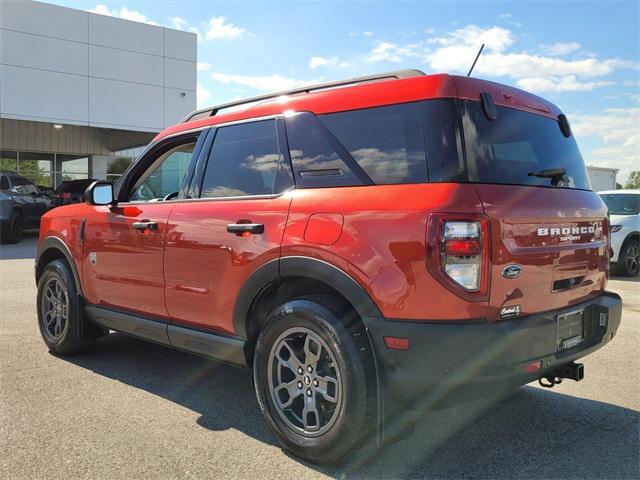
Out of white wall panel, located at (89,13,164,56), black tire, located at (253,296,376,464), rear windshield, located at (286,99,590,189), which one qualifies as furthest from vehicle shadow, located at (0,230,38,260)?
rear windshield, located at (286,99,590,189)

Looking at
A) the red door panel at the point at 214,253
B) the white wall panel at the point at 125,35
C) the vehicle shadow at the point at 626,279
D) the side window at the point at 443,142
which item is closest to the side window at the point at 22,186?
the white wall panel at the point at 125,35

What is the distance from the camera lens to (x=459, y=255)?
98.7 inches

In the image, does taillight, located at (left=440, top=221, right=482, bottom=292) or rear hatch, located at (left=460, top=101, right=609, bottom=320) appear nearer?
taillight, located at (left=440, top=221, right=482, bottom=292)

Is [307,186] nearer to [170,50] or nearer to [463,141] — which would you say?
[463,141]

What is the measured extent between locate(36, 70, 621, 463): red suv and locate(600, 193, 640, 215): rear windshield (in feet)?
27.1

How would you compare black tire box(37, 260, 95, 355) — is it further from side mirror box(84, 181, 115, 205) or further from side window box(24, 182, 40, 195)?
side window box(24, 182, 40, 195)

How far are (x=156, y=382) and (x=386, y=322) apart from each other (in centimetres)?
236

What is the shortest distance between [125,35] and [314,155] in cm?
2003

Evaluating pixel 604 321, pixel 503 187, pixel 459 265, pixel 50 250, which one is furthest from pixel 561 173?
pixel 50 250

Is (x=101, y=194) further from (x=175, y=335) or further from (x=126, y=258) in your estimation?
(x=175, y=335)

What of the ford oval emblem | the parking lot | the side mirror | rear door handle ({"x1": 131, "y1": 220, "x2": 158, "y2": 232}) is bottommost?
the parking lot

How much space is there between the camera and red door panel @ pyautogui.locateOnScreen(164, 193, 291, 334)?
318cm

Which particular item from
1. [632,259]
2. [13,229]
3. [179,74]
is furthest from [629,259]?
[179,74]

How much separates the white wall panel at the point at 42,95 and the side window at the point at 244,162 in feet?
58.1
